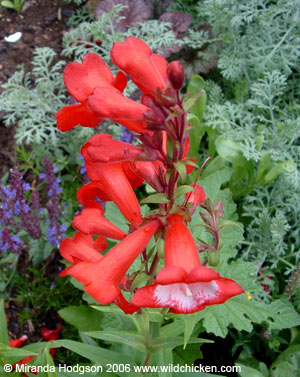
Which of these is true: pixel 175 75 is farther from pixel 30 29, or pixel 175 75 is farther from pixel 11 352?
pixel 30 29

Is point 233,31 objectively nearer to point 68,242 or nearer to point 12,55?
point 12,55

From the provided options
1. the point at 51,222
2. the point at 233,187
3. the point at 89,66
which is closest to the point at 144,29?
the point at 233,187

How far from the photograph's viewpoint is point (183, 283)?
97cm

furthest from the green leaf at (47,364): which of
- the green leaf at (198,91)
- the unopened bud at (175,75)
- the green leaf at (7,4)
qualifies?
the green leaf at (7,4)

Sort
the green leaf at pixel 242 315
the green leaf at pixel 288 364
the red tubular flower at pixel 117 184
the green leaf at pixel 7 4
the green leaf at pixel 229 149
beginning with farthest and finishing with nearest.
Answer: the green leaf at pixel 7 4 < the green leaf at pixel 229 149 < the green leaf at pixel 288 364 < the green leaf at pixel 242 315 < the red tubular flower at pixel 117 184

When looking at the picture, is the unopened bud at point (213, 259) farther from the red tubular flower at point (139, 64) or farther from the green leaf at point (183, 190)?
the red tubular flower at point (139, 64)

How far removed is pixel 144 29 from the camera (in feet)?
9.84

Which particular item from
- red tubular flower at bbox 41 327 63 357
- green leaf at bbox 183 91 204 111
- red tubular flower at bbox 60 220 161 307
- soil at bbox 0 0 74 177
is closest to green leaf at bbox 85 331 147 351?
red tubular flower at bbox 60 220 161 307

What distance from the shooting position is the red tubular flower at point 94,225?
1.19 metres

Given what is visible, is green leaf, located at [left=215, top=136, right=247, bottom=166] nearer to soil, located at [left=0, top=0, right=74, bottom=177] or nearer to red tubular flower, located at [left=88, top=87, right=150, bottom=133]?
red tubular flower, located at [left=88, top=87, right=150, bottom=133]

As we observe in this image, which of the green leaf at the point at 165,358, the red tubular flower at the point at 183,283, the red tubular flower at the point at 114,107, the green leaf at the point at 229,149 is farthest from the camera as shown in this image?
the green leaf at the point at 229,149

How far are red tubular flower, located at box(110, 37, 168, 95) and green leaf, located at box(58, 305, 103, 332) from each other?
4.83 feet

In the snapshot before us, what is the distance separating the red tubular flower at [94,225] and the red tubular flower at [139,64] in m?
0.40

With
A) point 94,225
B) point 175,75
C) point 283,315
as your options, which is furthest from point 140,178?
point 283,315
